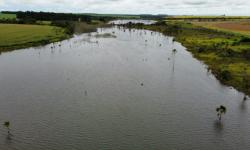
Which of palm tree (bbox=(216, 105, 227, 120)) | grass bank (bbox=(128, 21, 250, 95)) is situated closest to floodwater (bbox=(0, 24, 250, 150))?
palm tree (bbox=(216, 105, 227, 120))

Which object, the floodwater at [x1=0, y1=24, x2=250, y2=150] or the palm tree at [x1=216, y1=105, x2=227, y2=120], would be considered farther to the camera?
the palm tree at [x1=216, y1=105, x2=227, y2=120]

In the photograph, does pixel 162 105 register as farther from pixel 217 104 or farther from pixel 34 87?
pixel 34 87

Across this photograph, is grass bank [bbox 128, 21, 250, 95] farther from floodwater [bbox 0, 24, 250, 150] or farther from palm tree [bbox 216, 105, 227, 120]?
palm tree [bbox 216, 105, 227, 120]

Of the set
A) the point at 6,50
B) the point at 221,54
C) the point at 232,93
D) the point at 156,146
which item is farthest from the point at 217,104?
the point at 6,50

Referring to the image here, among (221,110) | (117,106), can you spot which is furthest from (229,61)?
(117,106)

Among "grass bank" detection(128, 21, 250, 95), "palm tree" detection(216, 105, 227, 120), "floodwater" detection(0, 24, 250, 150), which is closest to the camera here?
"floodwater" detection(0, 24, 250, 150)

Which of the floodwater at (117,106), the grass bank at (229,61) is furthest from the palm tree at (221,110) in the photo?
the grass bank at (229,61)

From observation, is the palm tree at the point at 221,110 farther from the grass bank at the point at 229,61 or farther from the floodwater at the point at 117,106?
the grass bank at the point at 229,61

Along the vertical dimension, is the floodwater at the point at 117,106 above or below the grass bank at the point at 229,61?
below
